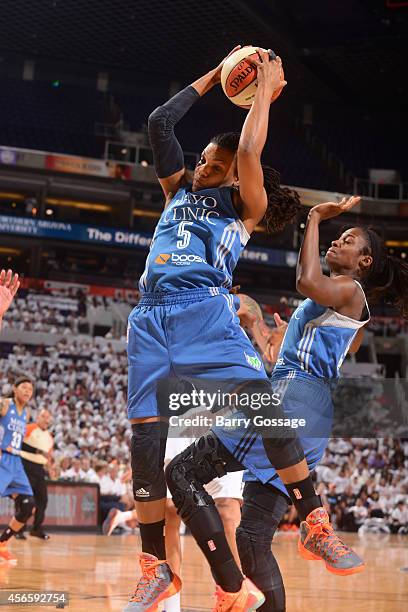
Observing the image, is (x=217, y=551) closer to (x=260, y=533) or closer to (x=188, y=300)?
(x=260, y=533)

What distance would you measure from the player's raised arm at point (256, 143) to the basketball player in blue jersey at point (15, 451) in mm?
7544

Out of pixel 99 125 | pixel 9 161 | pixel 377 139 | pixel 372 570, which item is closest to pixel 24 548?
pixel 372 570

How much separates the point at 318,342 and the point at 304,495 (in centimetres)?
88

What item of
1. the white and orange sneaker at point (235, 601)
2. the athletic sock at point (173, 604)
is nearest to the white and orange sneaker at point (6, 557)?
the athletic sock at point (173, 604)

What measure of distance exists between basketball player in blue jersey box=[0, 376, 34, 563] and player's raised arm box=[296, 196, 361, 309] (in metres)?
7.39

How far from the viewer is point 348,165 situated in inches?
1200

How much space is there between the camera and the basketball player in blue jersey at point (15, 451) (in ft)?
35.3

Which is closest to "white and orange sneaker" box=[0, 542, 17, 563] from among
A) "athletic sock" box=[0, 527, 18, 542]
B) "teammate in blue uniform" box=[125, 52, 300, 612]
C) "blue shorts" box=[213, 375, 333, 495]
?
"athletic sock" box=[0, 527, 18, 542]

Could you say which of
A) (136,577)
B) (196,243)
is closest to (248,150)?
(196,243)

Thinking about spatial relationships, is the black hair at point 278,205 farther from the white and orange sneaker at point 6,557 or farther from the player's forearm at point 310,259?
the white and orange sneaker at point 6,557

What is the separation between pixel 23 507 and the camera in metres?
10.7

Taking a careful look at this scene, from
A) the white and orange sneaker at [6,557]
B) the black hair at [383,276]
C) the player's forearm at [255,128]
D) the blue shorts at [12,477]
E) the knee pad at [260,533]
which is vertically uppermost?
the player's forearm at [255,128]

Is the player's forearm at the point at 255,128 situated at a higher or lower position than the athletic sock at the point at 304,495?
higher

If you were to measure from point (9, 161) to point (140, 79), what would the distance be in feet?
19.6
